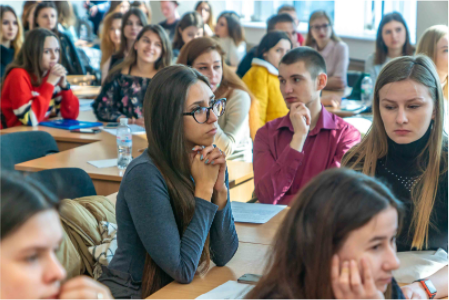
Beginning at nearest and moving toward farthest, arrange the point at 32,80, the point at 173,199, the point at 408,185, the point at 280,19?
1. the point at 173,199
2. the point at 408,185
3. the point at 32,80
4. the point at 280,19

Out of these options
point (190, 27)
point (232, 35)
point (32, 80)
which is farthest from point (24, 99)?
point (232, 35)

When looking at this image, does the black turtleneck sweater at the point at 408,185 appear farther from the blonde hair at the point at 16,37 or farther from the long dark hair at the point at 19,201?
the blonde hair at the point at 16,37

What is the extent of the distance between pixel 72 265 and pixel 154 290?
32cm

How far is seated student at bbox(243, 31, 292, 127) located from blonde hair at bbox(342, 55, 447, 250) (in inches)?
85.5

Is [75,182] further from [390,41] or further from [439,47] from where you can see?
[390,41]

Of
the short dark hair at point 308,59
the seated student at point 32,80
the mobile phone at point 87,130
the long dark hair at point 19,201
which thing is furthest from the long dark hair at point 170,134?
the seated student at point 32,80

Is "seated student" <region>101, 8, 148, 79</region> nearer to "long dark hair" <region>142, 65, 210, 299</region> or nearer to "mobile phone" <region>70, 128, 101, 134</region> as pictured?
"mobile phone" <region>70, 128, 101, 134</region>

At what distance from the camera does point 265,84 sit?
4.32 metres

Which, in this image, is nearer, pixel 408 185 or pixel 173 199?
pixel 173 199

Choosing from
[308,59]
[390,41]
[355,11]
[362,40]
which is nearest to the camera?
[308,59]

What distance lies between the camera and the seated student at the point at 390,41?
543cm

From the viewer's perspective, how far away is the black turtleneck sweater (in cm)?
175

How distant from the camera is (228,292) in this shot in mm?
1499

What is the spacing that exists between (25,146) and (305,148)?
5.43 feet
